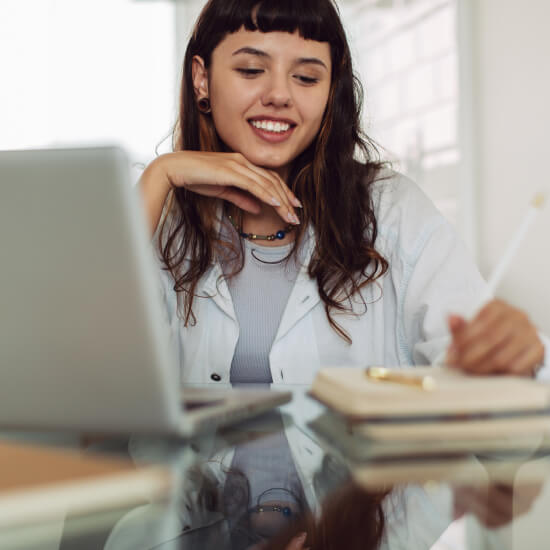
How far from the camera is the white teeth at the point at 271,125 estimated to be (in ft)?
5.32

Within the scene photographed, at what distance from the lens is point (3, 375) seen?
2.12 feet

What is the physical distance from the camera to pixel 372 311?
1.62 meters

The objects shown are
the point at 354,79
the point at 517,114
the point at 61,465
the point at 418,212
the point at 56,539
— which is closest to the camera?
the point at 56,539

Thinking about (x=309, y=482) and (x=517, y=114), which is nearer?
(x=309, y=482)

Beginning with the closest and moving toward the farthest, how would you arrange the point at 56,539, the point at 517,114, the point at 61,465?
the point at 56,539
the point at 61,465
the point at 517,114

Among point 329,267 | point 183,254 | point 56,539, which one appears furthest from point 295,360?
point 56,539

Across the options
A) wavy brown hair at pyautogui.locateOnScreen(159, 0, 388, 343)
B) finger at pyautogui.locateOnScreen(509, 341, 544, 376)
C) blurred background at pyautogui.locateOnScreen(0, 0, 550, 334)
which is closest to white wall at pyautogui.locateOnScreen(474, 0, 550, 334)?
blurred background at pyautogui.locateOnScreen(0, 0, 550, 334)

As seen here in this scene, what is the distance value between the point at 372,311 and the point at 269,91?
0.57 m

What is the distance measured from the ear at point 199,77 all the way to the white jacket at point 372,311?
0.46 metres

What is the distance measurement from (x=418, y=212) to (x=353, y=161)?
0.23 meters

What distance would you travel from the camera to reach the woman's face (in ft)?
5.07

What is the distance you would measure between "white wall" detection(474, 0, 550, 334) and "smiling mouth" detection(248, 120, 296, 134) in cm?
158

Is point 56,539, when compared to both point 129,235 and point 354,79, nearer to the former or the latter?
point 129,235

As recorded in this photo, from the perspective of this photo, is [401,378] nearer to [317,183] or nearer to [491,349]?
[491,349]
